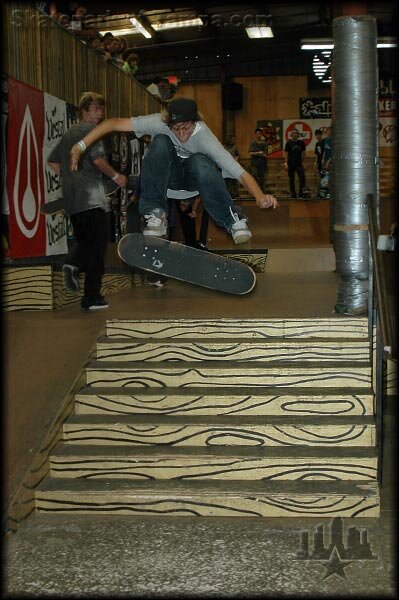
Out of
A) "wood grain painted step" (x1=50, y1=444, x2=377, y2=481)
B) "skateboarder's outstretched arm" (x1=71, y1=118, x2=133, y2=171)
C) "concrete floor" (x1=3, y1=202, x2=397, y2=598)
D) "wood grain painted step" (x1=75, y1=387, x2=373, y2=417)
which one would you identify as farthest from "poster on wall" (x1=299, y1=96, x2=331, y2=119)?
"wood grain painted step" (x1=50, y1=444, x2=377, y2=481)

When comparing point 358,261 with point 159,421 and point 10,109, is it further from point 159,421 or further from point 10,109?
point 10,109

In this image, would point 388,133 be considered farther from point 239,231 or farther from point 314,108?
point 239,231

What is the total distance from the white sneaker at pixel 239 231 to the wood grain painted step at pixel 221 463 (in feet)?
5.45

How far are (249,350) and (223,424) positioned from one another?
0.65 m

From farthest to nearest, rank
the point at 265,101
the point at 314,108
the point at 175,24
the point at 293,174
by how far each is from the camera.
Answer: the point at 265,101 → the point at 314,108 → the point at 175,24 → the point at 293,174

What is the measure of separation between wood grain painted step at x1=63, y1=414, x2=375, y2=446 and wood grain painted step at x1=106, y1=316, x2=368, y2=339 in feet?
2.33

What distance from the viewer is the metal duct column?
17.2ft

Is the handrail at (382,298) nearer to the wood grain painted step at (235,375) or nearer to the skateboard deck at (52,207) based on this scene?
the wood grain painted step at (235,375)

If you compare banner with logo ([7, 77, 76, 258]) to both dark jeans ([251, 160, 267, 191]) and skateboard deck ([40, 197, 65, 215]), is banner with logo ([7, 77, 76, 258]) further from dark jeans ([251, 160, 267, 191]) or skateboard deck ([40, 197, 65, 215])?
dark jeans ([251, 160, 267, 191])

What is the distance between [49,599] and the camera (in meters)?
3.09

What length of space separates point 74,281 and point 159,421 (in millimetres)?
1771

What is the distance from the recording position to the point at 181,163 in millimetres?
5449

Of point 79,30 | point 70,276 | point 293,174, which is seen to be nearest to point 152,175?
point 70,276

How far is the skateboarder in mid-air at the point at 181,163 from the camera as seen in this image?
16.8ft
